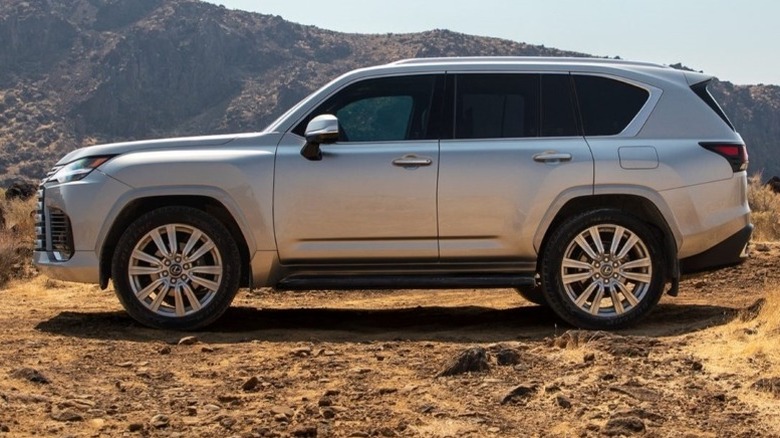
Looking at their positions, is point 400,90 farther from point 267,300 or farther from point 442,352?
point 267,300

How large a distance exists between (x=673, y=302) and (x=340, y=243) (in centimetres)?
357

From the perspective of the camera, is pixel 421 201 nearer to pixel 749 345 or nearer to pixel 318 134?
pixel 318 134

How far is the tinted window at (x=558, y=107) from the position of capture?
27.3ft

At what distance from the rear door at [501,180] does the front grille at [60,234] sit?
8.75 feet

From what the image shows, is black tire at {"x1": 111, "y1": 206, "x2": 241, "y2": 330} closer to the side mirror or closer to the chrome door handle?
the side mirror

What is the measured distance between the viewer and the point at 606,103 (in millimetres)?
8438

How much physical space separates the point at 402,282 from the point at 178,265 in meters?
1.58

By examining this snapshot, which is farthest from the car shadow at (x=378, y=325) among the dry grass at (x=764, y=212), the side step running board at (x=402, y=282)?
the dry grass at (x=764, y=212)

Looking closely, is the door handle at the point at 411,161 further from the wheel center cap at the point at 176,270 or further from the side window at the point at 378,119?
the wheel center cap at the point at 176,270

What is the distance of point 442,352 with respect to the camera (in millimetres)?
7184

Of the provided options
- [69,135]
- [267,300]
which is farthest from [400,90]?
[69,135]

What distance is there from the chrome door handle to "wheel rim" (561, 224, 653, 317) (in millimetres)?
534

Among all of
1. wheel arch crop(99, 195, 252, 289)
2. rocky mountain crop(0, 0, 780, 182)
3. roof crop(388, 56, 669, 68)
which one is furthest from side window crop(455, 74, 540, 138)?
rocky mountain crop(0, 0, 780, 182)

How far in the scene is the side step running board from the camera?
8.05 meters
